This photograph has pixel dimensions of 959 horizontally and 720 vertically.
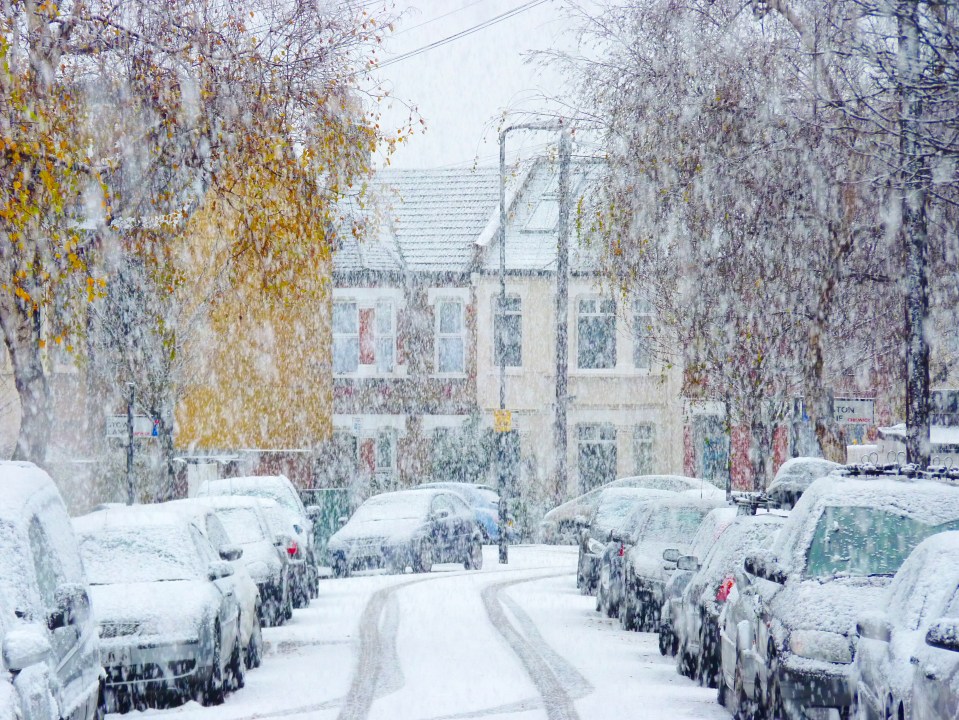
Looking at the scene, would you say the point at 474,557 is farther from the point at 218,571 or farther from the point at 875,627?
the point at 875,627

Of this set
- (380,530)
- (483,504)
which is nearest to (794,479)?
(380,530)

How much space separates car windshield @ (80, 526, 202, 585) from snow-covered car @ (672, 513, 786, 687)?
427 cm

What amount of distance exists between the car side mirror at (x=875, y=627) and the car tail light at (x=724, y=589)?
440cm

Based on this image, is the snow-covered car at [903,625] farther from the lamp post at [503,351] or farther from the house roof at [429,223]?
the house roof at [429,223]

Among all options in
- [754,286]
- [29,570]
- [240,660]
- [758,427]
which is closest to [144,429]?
[758,427]

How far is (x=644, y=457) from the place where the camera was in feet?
144

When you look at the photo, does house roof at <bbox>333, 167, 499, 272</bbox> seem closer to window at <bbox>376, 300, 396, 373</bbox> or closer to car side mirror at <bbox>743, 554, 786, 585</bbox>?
window at <bbox>376, 300, 396, 373</bbox>

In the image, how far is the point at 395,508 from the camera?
2867 cm

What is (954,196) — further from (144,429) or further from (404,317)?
(404,317)

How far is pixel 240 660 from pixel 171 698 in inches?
43.2

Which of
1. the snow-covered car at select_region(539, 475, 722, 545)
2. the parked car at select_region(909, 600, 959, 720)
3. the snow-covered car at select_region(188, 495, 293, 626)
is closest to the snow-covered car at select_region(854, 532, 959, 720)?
the parked car at select_region(909, 600, 959, 720)

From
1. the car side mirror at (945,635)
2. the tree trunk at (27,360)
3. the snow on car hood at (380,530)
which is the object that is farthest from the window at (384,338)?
the car side mirror at (945,635)

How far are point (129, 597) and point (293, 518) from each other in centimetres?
1094

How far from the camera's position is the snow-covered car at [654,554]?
17.7 meters
